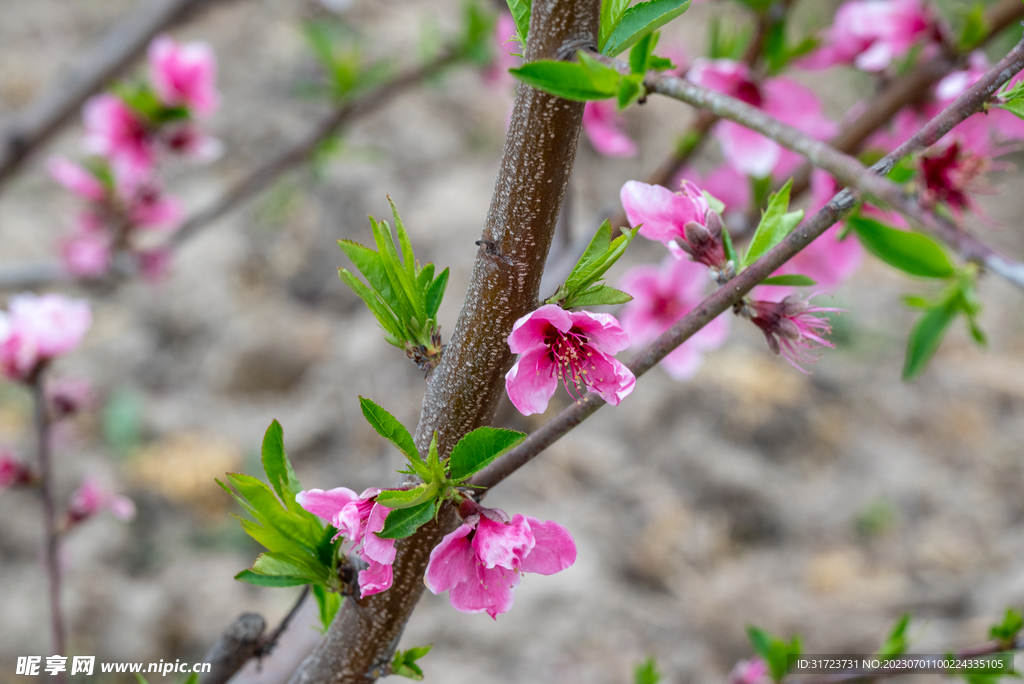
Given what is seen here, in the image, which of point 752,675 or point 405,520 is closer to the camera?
point 405,520

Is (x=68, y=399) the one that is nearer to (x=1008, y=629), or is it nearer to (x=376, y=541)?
(x=376, y=541)

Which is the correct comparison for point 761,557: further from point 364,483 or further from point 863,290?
point 863,290

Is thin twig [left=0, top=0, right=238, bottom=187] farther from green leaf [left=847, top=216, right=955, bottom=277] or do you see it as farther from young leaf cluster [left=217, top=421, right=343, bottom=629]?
green leaf [left=847, top=216, right=955, bottom=277]

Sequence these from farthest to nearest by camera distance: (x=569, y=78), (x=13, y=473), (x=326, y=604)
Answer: (x=13, y=473)
(x=326, y=604)
(x=569, y=78)

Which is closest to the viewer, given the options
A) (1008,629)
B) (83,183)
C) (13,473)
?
(1008,629)

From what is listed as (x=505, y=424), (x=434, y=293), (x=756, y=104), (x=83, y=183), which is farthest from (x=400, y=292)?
(x=83, y=183)

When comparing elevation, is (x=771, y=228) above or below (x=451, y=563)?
above

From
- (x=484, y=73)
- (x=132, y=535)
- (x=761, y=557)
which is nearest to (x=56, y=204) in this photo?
(x=132, y=535)
